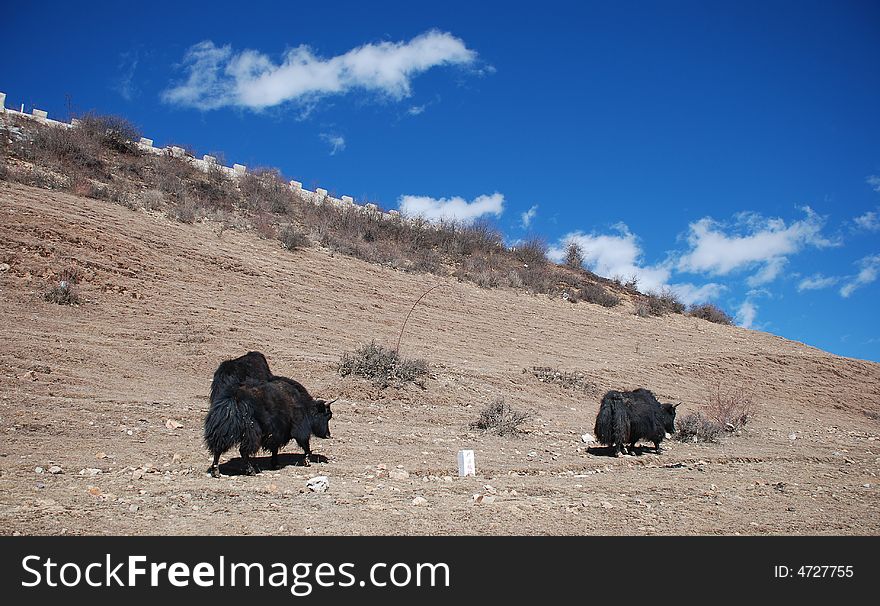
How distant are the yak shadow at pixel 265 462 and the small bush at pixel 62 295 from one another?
10.1 meters

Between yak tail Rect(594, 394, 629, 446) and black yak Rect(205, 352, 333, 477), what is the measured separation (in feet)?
16.1

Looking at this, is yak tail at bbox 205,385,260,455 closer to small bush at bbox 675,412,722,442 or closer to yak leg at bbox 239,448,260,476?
yak leg at bbox 239,448,260,476

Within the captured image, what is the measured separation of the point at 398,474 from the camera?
837cm

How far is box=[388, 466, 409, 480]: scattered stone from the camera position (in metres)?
8.22

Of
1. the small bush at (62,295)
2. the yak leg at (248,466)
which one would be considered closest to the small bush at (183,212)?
the small bush at (62,295)

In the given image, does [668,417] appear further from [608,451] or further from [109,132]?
[109,132]

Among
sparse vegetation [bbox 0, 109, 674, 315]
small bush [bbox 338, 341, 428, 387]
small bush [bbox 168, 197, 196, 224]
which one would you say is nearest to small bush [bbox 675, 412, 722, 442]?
small bush [bbox 338, 341, 428, 387]

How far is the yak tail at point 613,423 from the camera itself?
1107cm

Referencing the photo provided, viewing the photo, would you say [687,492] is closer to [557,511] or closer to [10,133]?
[557,511]

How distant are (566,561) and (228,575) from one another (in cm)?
247

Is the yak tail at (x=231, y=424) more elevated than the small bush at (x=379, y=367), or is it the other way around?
the small bush at (x=379, y=367)

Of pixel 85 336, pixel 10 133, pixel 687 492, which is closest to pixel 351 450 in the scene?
pixel 687 492

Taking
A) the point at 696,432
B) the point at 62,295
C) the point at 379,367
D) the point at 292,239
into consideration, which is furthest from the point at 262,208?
the point at 696,432

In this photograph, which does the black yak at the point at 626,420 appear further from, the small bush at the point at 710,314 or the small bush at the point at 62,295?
the small bush at the point at 710,314
